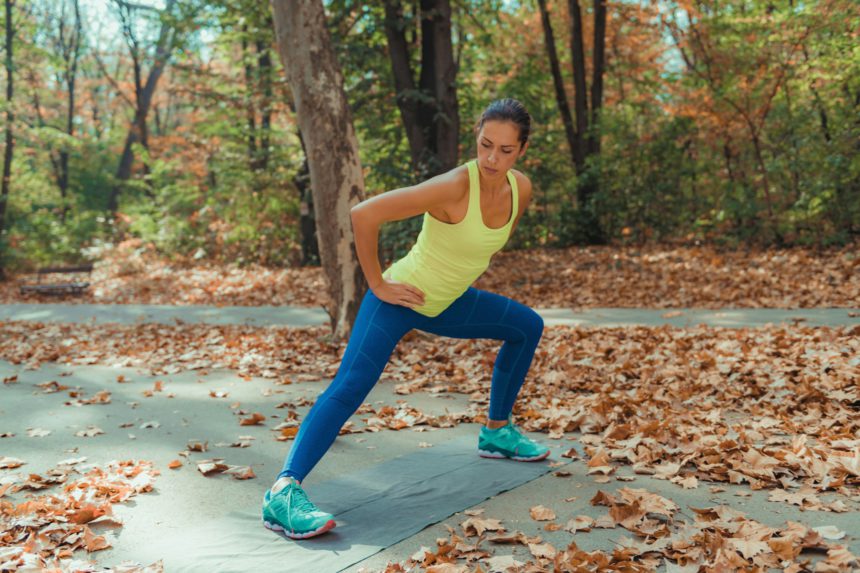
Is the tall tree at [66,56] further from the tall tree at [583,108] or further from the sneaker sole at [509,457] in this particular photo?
the sneaker sole at [509,457]

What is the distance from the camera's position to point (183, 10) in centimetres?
1633

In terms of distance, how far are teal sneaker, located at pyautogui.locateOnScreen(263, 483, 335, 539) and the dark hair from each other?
1.99 m

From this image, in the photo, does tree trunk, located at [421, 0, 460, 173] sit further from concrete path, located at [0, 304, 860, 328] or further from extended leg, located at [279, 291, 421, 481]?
extended leg, located at [279, 291, 421, 481]

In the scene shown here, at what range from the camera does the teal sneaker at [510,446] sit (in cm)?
413

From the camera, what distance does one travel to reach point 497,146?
11.0 ft

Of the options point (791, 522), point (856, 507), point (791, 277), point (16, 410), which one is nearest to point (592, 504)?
point (791, 522)

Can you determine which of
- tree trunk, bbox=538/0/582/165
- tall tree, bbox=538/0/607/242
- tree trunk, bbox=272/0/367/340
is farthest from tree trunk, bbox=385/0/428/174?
tree trunk, bbox=272/0/367/340

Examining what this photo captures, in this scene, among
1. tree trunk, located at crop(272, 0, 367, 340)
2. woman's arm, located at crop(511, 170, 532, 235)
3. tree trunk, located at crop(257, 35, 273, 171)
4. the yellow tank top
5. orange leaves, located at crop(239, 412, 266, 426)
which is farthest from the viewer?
tree trunk, located at crop(257, 35, 273, 171)

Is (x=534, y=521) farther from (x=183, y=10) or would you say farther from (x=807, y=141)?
(x=183, y=10)

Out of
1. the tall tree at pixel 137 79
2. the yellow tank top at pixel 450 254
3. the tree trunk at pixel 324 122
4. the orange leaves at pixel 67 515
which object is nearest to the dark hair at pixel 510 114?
the yellow tank top at pixel 450 254

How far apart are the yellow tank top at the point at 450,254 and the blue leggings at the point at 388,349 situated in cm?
17

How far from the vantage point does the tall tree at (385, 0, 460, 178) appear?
13.0m

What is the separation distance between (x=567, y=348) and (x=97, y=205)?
3038 centimetres

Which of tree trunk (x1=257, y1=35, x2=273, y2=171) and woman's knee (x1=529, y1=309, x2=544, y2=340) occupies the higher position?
tree trunk (x1=257, y1=35, x2=273, y2=171)
